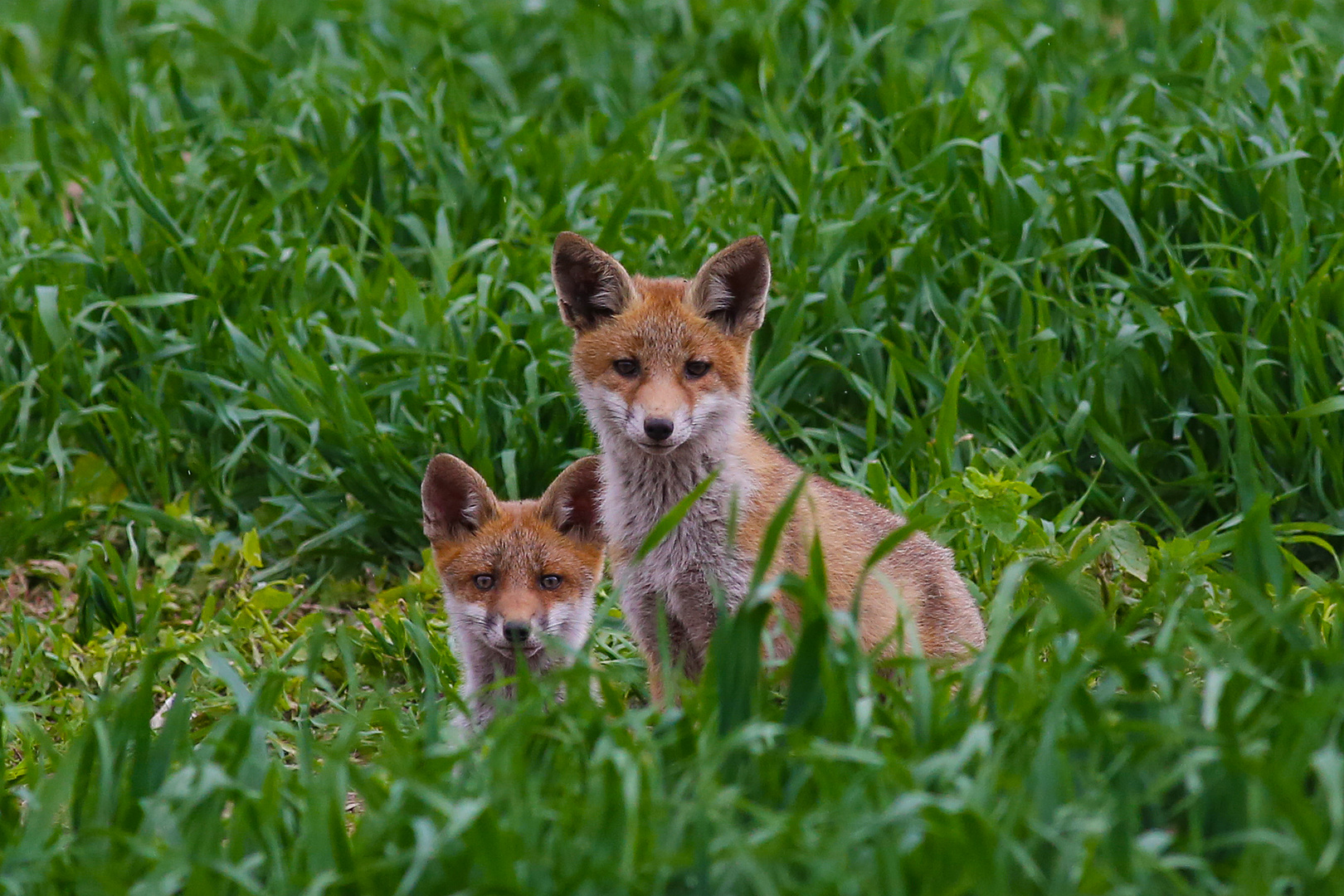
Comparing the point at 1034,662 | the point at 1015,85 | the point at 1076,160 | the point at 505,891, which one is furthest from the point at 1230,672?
the point at 1015,85

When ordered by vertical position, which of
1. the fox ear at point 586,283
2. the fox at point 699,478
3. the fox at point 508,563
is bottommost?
the fox at point 508,563

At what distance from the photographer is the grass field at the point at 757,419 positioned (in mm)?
3338

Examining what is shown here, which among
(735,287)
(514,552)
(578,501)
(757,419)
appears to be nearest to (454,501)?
(514,552)

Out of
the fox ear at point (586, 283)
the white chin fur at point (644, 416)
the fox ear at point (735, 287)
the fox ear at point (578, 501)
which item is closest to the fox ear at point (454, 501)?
the fox ear at point (578, 501)

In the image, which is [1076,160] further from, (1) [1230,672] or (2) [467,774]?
(2) [467,774]

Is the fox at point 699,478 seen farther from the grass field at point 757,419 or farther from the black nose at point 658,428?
the grass field at point 757,419

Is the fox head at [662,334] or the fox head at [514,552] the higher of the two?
the fox head at [662,334]

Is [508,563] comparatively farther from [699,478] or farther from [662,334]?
[662,334]

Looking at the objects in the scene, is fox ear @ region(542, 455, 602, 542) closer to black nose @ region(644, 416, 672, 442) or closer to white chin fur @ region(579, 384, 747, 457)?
white chin fur @ region(579, 384, 747, 457)

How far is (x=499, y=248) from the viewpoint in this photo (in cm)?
684

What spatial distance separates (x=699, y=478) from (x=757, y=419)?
4.70 feet

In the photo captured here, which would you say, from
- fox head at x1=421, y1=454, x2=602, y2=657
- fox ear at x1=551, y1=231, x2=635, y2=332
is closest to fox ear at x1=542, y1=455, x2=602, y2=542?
fox head at x1=421, y1=454, x2=602, y2=657

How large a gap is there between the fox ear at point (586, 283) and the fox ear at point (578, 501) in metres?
0.43

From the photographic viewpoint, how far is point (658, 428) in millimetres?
4625
